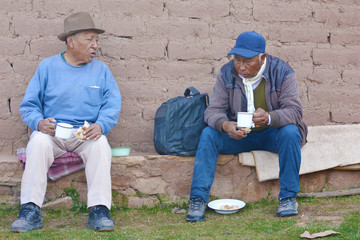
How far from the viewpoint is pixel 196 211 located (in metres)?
3.96

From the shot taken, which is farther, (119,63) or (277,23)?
(277,23)

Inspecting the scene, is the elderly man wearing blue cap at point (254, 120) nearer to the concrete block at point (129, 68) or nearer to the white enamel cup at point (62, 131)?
the concrete block at point (129, 68)

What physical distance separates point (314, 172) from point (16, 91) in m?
2.76

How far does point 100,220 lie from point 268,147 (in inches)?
61.1

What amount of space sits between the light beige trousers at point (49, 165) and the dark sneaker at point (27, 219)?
4 cm

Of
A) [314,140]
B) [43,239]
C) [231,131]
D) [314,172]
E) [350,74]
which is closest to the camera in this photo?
[43,239]

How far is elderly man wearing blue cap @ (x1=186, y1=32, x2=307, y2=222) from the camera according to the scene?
3.98 m

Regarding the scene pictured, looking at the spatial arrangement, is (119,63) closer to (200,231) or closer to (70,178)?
(70,178)

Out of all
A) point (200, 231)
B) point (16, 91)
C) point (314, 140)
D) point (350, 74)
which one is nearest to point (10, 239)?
point (200, 231)

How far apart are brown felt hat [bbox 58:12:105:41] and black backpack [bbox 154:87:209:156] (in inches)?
36.8

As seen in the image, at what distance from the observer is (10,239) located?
134 inches

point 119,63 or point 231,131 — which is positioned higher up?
point 119,63

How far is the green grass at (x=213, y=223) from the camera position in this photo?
137 inches

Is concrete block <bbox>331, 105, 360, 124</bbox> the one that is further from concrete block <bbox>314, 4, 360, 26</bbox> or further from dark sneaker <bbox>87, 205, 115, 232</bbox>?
dark sneaker <bbox>87, 205, 115, 232</bbox>
